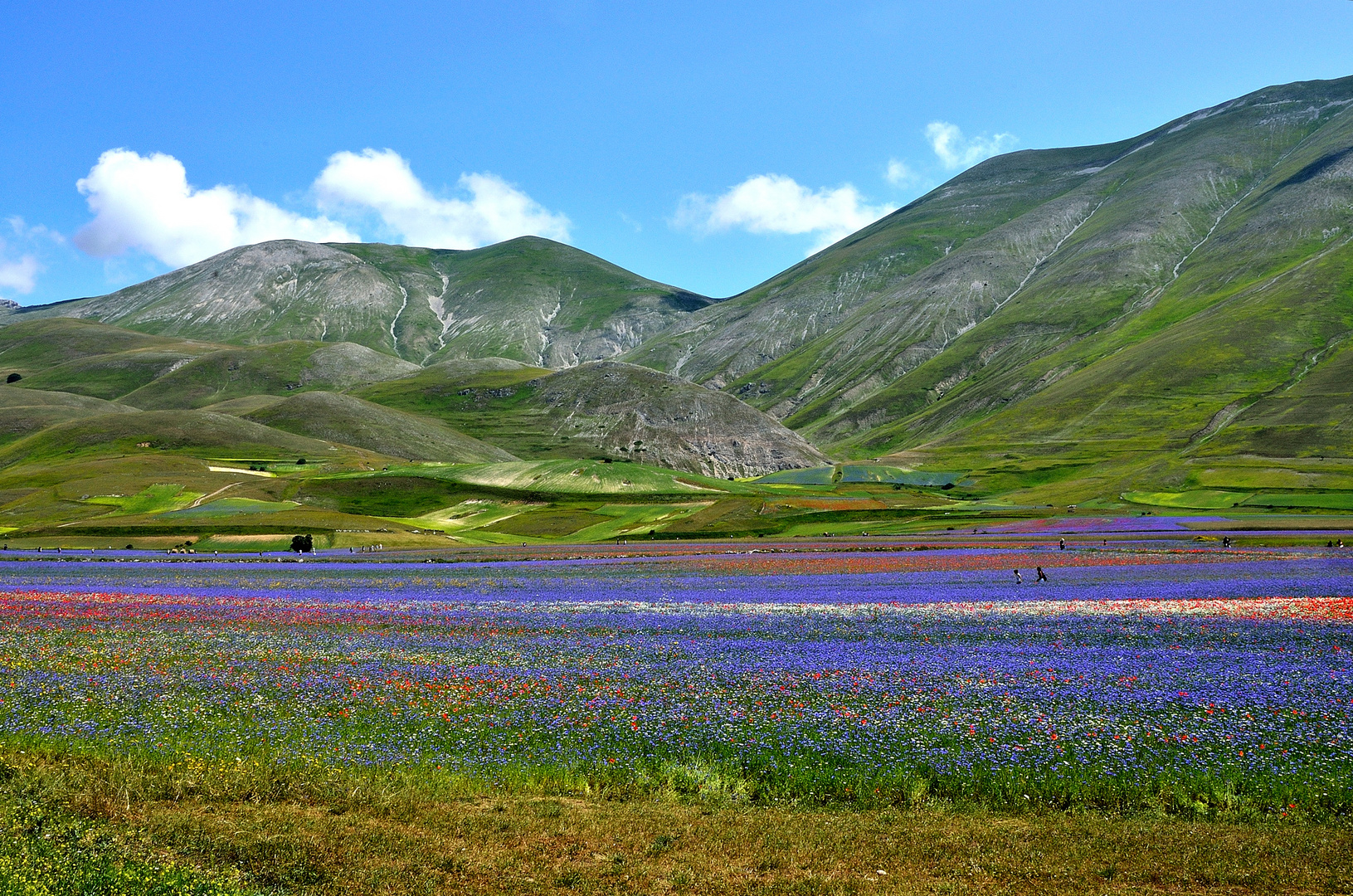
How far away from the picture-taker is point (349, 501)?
14162cm

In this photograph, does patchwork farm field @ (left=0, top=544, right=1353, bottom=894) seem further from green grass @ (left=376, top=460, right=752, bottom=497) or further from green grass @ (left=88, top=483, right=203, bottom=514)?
green grass @ (left=376, top=460, right=752, bottom=497)

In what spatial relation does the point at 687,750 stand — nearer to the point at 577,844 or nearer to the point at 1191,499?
the point at 577,844

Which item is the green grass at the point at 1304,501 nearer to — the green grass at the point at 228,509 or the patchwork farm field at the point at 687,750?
the patchwork farm field at the point at 687,750

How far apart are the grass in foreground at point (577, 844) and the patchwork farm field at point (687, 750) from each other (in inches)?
2.5

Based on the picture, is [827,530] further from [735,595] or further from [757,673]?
[757,673]

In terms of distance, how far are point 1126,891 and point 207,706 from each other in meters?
19.6

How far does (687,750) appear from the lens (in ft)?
56.6

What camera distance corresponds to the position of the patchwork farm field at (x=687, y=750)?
11.3m

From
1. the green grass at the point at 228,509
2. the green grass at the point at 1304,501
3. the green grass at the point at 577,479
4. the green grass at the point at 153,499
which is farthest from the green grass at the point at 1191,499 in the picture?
the green grass at the point at 153,499

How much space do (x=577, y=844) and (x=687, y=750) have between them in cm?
528

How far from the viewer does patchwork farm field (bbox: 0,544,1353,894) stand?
11312 mm

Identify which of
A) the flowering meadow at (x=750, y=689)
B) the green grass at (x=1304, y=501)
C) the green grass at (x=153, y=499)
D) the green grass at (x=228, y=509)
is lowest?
the green grass at (x=1304, y=501)

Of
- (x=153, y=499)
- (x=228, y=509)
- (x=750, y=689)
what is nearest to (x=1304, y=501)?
(x=750, y=689)

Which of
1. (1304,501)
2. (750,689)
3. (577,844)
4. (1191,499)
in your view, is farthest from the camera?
(1191,499)
